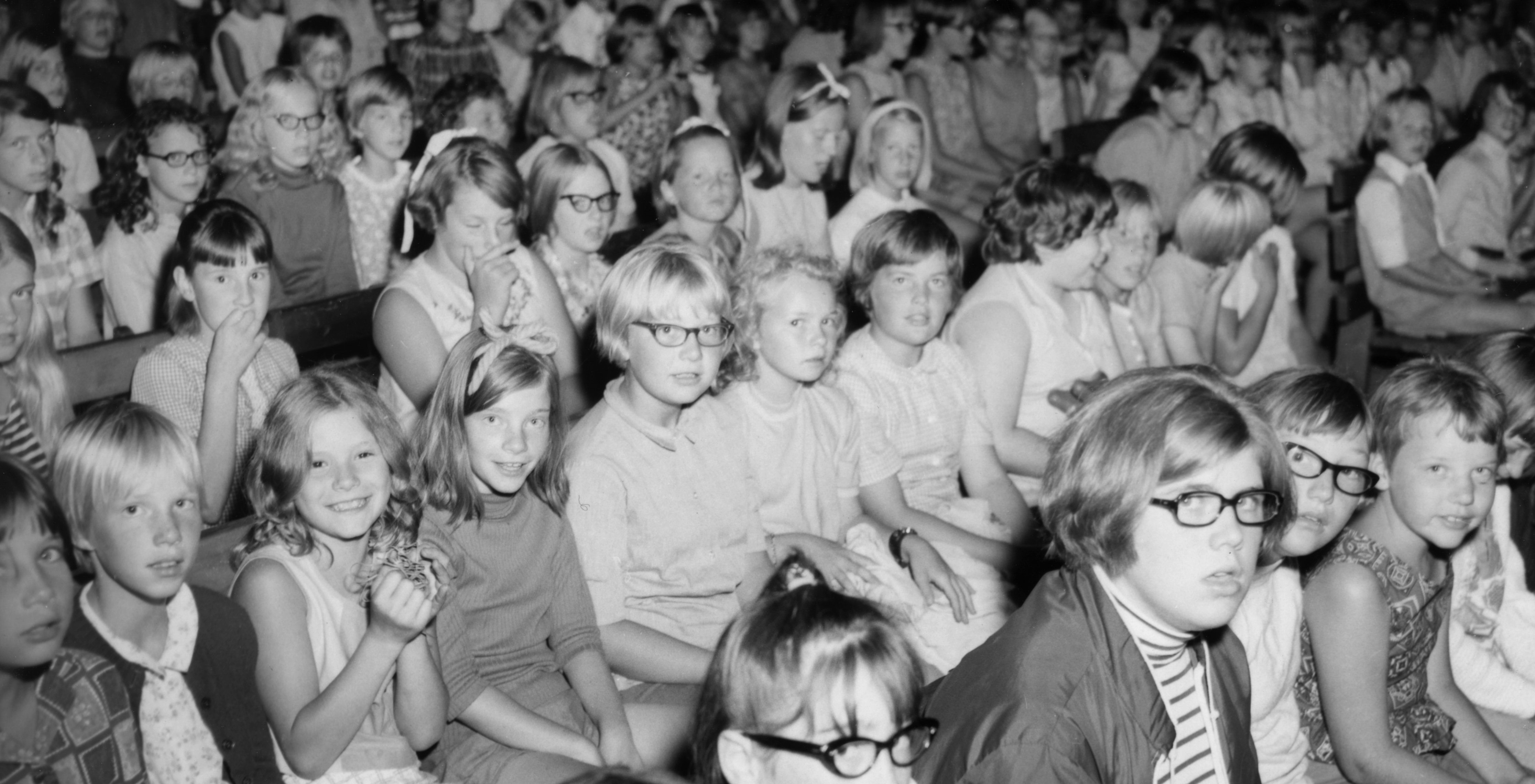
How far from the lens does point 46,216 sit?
366cm

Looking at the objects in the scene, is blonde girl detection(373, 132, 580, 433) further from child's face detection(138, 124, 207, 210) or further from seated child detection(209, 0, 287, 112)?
seated child detection(209, 0, 287, 112)

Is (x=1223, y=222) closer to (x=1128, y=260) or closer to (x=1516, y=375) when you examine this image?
(x=1128, y=260)

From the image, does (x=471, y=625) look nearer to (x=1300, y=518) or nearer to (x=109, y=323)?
(x=1300, y=518)

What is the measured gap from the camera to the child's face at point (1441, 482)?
2613mm

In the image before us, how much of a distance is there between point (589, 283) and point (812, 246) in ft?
3.07

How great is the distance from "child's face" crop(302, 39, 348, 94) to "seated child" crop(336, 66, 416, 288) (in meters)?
0.75

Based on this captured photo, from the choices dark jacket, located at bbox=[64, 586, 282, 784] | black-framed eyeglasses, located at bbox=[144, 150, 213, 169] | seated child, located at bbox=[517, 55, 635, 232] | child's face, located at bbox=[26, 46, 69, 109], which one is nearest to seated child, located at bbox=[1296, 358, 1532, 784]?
dark jacket, located at bbox=[64, 586, 282, 784]

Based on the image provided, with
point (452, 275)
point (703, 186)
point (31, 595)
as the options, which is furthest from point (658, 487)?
point (703, 186)

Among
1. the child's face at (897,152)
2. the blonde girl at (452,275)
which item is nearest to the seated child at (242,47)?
the child's face at (897,152)

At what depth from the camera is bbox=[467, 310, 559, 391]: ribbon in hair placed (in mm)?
2531

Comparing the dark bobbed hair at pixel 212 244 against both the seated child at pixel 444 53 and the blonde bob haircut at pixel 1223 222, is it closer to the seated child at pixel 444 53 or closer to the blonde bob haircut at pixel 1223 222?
the blonde bob haircut at pixel 1223 222

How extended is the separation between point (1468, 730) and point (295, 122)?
3718mm

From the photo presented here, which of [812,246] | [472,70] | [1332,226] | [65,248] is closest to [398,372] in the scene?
[65,248]

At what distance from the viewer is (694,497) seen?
2873 millimetres
